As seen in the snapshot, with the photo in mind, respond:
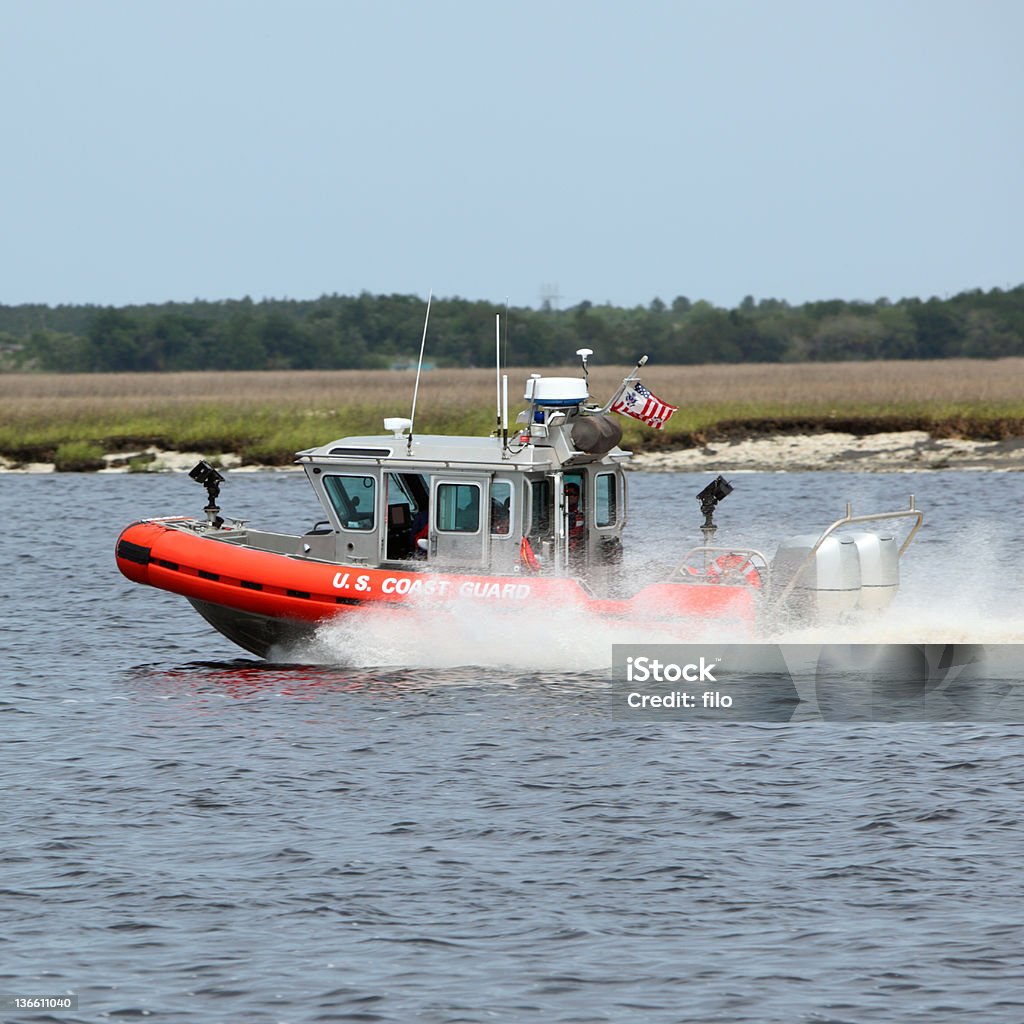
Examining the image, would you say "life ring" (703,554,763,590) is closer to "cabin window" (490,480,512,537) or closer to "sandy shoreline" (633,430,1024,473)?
"cabin window" (490,480,512,537)

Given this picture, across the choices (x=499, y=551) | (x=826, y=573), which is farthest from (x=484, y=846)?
(x=499, y=551)

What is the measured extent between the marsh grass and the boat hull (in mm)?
24488

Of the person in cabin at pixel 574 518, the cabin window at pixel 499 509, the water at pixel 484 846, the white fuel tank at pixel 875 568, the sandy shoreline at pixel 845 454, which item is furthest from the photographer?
the sandy shoreline at pixel 845 454

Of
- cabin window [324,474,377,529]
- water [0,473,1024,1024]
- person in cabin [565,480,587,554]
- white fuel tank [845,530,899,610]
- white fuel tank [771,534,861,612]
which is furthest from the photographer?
person in cabin [565,480,587,554]

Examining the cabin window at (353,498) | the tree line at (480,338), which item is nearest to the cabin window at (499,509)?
the cabin window at (353,498)

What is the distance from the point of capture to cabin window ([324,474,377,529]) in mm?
16594

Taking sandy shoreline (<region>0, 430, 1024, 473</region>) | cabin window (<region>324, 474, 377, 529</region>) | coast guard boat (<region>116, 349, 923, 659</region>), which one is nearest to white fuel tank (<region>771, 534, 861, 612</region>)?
coast guard boat (<region>116, 349, 923, 659</region>)

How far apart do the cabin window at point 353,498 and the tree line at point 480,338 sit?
249 feet

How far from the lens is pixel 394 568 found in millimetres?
16531

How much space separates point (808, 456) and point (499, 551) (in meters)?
26.3

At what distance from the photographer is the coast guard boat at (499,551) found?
15.3 metres

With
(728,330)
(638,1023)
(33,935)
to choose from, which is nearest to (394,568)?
(33,935)

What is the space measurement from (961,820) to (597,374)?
182 feet

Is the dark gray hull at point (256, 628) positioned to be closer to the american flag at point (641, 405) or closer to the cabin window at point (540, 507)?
the cabin window at point (540, 507)
